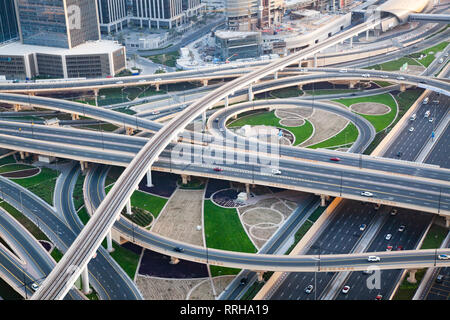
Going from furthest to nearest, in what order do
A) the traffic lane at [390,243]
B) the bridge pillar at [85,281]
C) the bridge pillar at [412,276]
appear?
the bridge pillar at [412,276] < the bridge pillar at [85,281] < the traffic lane at [390,243]

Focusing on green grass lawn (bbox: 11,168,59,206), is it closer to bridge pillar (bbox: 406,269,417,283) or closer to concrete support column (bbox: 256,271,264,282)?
concrete support column (bbox: 256,271,264,282)

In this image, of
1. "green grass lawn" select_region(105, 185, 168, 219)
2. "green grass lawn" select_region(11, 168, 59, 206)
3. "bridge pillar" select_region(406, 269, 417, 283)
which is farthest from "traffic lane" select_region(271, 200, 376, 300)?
"green grass lawn" select_region(11, 168, 59, 206)

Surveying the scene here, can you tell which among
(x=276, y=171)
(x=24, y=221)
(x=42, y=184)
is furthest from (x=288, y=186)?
(x=42, y=184)

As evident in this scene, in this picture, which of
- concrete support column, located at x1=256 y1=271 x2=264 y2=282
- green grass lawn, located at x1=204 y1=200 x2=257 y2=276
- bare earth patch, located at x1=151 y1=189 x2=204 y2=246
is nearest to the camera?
concrete support column, located at x1=256 y1=271 x2=264 y2=282

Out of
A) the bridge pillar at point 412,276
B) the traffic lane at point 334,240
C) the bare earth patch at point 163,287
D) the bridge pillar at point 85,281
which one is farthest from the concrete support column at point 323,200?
the bridge pillar at point 85,281

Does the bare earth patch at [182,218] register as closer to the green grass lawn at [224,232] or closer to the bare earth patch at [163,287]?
the green grass lawn at [224,232]

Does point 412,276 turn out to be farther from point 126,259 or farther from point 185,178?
point 185,178

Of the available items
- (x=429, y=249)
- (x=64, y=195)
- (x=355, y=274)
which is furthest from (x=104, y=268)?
(x=429, y=249)
